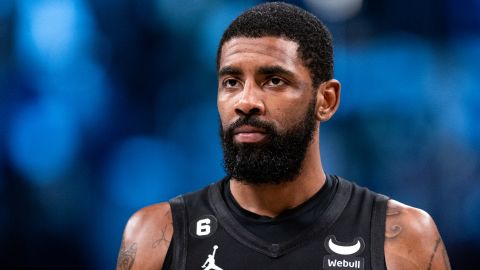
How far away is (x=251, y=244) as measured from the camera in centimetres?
233

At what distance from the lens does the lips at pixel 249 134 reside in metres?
2.23

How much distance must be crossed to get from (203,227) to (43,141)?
79.8 inches

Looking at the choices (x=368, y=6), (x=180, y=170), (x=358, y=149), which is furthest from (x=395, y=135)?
(x=180, y=170)

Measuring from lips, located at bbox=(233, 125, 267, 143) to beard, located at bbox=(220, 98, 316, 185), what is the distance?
0.01m

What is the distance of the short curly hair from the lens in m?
2.35

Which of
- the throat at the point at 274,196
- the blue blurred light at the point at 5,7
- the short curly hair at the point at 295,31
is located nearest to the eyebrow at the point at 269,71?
the short curly hair at the point at 295,31

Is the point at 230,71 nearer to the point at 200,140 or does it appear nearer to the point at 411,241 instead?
the point at 411,241

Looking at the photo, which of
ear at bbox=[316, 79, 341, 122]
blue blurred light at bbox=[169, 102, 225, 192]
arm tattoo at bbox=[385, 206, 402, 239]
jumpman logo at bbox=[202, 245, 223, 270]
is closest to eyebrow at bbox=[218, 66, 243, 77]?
ear at bbox=[316, 79, 341, 122]

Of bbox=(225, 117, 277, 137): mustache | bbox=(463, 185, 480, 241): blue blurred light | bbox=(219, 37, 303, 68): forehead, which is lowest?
bbox=(463, 185, 480, 241): blue blurred light

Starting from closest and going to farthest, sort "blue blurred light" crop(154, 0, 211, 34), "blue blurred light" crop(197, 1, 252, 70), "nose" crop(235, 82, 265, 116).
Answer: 1. "nose" crop(235, 82, 265, 116)
2. "blue blurred light" crop(197, 1, 252, 70)
3. "blue blurred light" crop(154, 0, 211, 34)

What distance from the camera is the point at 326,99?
246 cm

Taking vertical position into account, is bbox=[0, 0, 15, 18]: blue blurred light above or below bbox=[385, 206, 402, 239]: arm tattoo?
above

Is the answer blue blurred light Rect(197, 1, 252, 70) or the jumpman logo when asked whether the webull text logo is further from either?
blue blurred light Rect(197, 1, 252, 70)

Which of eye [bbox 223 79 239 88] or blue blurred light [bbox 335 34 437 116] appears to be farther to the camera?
blue blurred light [bbox 335 34 437 116]
